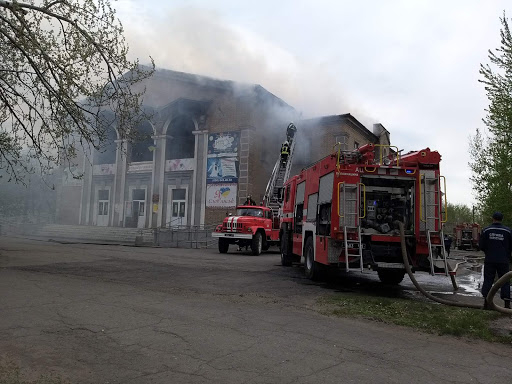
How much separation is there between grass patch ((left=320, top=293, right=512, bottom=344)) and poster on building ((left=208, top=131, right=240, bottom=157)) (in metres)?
20.7

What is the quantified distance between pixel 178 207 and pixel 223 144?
226 inches

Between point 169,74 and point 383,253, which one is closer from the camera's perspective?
point 383,253

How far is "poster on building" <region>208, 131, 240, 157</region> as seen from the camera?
27.6 metres

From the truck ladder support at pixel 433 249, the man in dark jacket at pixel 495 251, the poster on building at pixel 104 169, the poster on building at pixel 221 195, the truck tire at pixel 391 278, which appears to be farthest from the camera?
the poster on building at pixel 104 169

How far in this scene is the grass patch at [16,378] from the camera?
3.38m

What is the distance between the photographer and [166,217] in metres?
29.8

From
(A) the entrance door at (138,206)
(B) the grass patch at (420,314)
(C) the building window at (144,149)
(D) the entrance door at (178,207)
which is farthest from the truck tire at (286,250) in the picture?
(C) the building window at (144,149)

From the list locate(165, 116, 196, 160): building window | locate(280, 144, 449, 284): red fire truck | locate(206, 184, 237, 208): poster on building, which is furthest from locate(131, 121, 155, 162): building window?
locate(280, 144, 449, 284): red fire truck

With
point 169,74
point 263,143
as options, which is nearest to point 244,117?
point 263,143

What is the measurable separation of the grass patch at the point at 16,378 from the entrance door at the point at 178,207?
25454 mm

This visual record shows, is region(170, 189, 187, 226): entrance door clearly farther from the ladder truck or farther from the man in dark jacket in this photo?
the man in dark jacket

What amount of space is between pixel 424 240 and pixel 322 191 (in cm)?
230

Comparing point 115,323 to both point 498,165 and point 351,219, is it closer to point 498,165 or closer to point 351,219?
point 351,219

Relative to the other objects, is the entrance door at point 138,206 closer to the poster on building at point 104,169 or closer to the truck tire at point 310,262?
the poster on building at point 104,169
